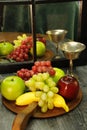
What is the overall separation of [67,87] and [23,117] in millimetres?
151

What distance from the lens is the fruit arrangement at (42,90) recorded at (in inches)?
26.2

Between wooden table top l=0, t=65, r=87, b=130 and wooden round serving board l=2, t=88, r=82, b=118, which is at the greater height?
wooden round serving board l=2, t=88, r=82, b=118

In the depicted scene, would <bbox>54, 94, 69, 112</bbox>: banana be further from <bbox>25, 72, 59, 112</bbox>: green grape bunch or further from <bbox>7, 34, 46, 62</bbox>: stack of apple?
<bbox>7, 34, 46, 62</bbox>: stack of apple

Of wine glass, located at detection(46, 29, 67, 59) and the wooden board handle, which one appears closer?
the wooden board handle

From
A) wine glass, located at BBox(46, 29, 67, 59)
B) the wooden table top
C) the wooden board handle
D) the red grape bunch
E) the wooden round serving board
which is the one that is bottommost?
the wooden table top

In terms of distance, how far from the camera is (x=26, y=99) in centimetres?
69

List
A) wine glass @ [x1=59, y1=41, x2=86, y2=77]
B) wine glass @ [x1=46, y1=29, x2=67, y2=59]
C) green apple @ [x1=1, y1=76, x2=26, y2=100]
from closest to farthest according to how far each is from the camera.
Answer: green apple @ [x1=1, y1=76, x2=26, y2=100] < wine glass @ [x1=59, y1=41, x2=86, y2=77] < wine glass @ [x1=46, y1=29, x2=67, y2=59]

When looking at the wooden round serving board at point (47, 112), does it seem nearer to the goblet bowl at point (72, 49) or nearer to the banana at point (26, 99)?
the banana at point (26, 99)

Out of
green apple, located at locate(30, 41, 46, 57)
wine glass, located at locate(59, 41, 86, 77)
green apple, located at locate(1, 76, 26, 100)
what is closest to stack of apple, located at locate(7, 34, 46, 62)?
green apple, located at locate(30, 41, 46, 57)

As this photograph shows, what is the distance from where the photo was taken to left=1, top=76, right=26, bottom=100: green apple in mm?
698

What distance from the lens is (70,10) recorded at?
1.02 meters

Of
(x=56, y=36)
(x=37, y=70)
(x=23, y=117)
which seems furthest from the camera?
(x=56, y=36)

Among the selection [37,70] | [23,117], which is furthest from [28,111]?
[37,70]

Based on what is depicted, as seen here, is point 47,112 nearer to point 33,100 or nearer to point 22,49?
point 33,100
